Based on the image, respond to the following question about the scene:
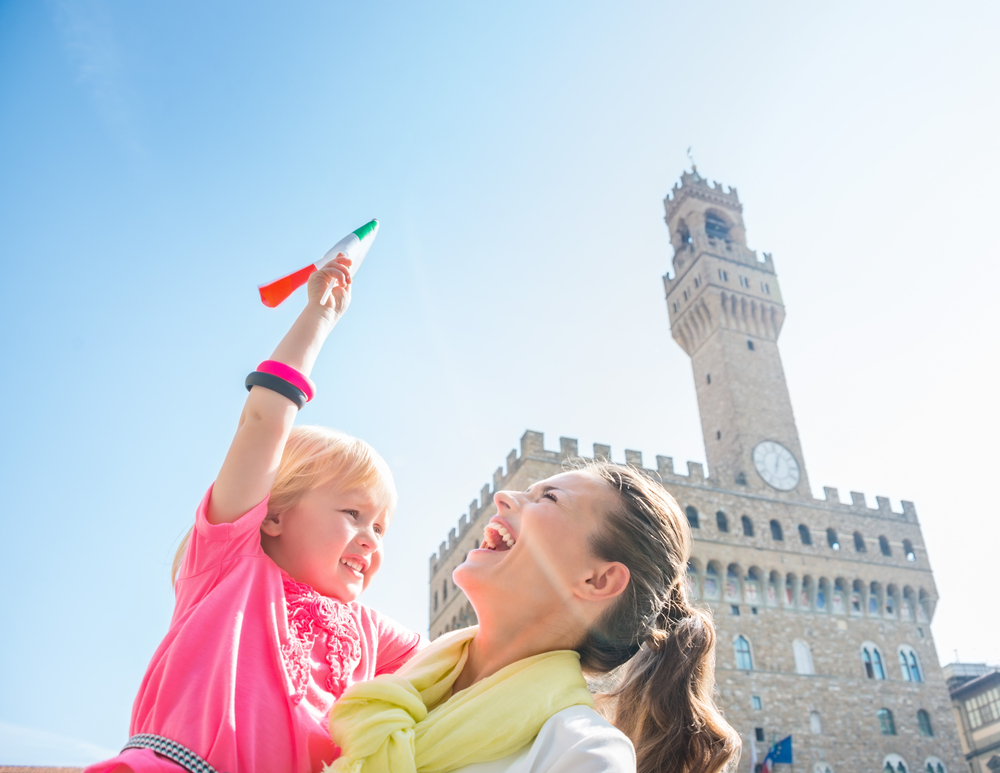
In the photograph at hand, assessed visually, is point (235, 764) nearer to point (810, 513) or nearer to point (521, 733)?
point (521, 733)

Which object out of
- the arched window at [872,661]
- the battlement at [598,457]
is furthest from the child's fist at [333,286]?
the arched window at [872,661]

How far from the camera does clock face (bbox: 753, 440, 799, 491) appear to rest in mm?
24062

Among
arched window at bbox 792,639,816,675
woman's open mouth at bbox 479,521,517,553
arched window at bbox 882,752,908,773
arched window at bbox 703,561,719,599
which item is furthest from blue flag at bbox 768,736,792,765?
woman's open mouth at bbox 479,521,517,553

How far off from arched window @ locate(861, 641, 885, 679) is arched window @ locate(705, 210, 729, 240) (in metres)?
16.3

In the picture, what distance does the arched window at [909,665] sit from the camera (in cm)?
2295

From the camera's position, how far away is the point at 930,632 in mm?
24297

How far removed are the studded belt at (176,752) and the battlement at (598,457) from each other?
58.3 ft

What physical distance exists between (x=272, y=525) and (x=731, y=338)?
84.9ft

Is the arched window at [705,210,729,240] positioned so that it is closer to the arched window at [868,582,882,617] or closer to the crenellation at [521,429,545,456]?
the crenellation at [521,429,545,456]

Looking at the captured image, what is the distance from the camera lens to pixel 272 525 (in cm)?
229

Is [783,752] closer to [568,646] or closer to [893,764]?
[893,764]

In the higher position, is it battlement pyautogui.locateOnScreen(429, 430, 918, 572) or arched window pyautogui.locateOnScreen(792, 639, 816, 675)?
battlement pyautogui.locateOnScreen(429, 430, 918, 572)

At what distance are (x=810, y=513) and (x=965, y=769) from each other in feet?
27.6

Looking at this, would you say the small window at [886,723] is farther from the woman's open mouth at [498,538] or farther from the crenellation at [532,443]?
the woman's open mouth at [498,538]
